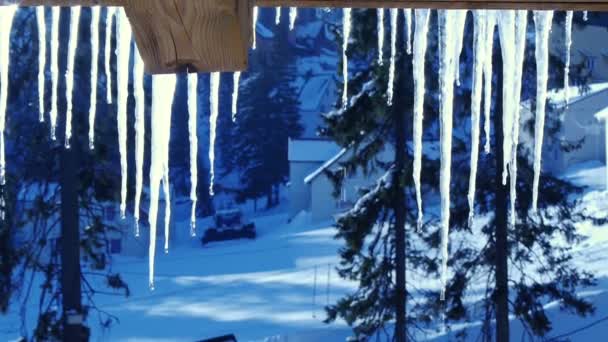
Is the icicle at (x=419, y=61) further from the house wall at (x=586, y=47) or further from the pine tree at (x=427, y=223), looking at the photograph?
the pine tree at (x=427, y=223)

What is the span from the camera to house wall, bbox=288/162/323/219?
40188 mm

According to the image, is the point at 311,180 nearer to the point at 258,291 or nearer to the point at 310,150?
the point at 310,150

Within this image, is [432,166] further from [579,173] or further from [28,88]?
[579,173]

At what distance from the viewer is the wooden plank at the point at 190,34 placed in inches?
69.4

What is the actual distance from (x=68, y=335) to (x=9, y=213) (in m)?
2.69

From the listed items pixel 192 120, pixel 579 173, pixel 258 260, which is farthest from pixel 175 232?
pixel 192 120

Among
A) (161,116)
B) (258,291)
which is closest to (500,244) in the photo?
(258,291)

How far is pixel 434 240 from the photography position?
1709cm

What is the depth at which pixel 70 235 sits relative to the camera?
54.0 ft

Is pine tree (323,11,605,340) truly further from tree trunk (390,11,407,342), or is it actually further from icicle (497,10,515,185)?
icicle (497,10,515,185)

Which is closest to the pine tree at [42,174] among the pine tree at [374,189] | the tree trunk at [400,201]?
the pine tree at [374,189]

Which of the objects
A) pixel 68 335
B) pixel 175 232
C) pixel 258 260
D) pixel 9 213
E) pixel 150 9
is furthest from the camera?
pixel 175 232

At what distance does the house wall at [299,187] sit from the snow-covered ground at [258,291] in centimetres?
Result: 90

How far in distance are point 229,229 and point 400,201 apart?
80.6 ft
